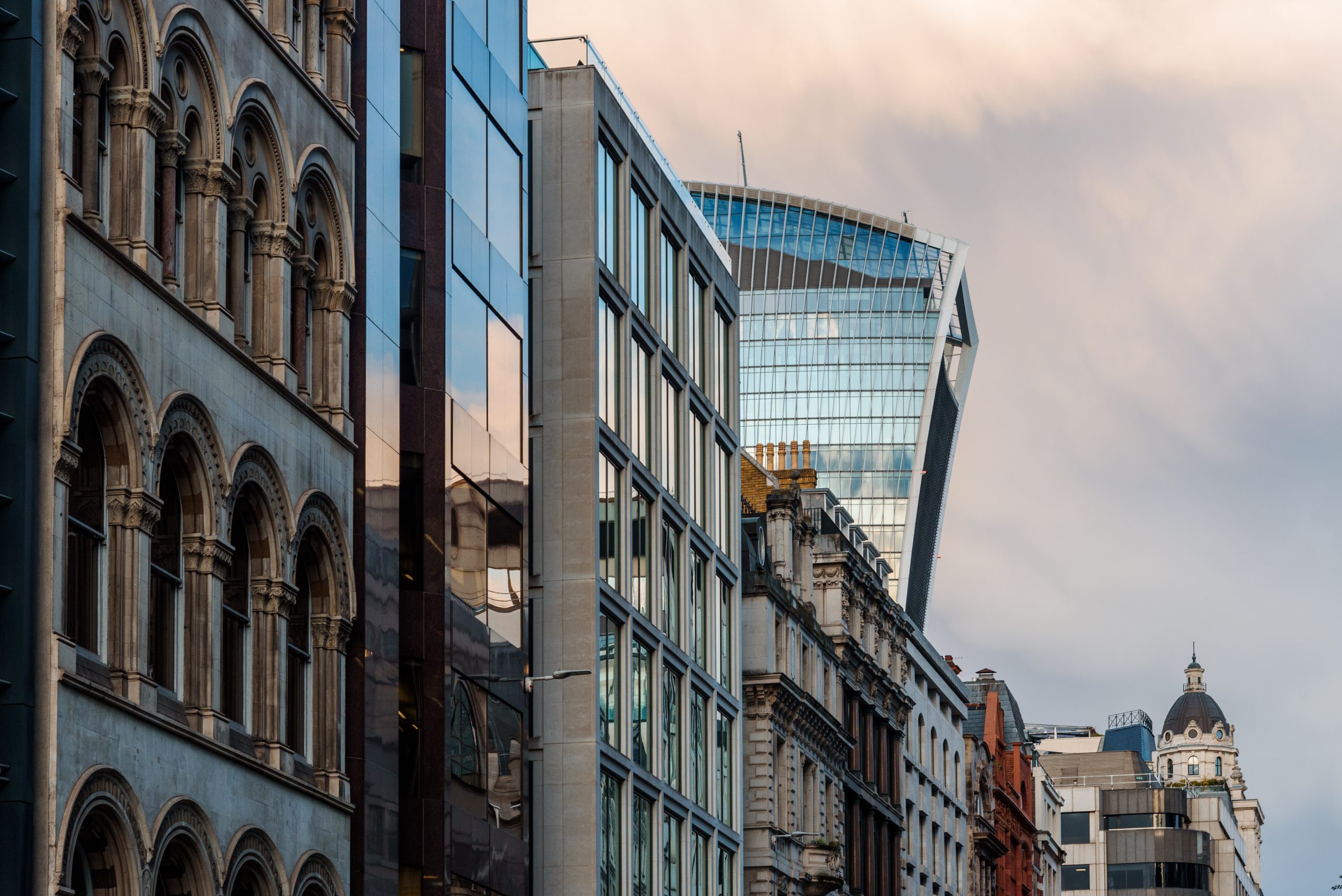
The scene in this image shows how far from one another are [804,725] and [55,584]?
51.3m

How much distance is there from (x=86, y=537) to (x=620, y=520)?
29.1 meters

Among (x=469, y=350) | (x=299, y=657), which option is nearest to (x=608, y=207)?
(x=469, y=350)

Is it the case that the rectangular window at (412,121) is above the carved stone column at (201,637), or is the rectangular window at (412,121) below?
above

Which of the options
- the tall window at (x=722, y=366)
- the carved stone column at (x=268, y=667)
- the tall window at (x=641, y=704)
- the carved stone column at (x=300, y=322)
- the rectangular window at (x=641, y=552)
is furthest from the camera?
the tall window at (x=722, y=366)

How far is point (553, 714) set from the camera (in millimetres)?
56750

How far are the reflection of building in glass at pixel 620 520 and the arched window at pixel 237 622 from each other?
64.2ft

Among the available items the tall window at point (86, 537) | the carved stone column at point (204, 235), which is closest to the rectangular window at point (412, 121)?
the carved stone column at point (204, 235)

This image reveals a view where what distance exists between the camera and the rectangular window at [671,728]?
209ft

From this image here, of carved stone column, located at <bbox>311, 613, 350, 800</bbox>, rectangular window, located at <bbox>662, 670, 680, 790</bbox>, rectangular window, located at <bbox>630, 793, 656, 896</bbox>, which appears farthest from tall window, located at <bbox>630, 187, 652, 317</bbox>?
carved stone column, located at <bbox>311, 613, 350, 800</bbox>

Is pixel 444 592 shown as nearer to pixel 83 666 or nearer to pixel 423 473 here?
pixel 423 473

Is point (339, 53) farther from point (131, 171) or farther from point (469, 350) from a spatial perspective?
point (131, 171)

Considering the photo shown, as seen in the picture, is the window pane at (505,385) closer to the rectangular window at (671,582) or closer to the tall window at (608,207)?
the tall window at (608,207)

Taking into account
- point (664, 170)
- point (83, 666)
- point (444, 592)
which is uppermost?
point (664, 170)

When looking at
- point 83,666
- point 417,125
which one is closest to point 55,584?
point 83,666
